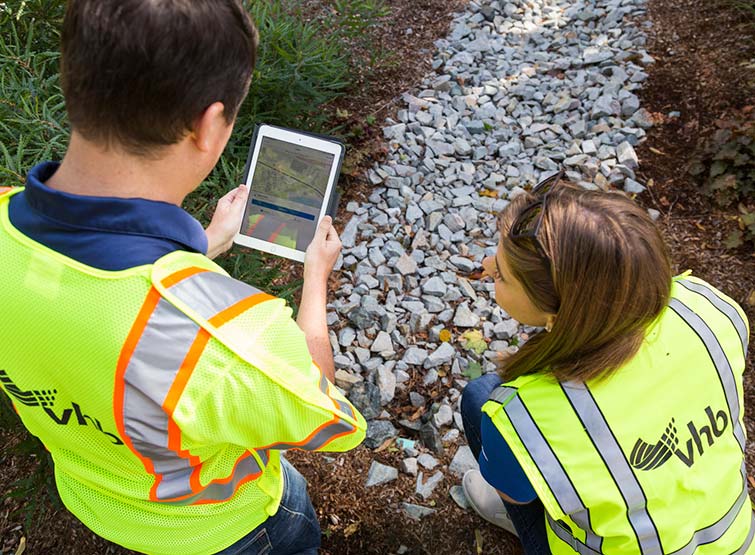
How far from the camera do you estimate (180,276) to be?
87 cm

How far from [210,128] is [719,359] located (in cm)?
130

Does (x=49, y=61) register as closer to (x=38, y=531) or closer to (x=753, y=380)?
(x=38, y=531)

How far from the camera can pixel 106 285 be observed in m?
0.83

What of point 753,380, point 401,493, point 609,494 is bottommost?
point 401,493

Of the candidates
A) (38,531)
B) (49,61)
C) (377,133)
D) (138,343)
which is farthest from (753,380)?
(49,61)

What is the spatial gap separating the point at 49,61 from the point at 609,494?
2811 millimetres

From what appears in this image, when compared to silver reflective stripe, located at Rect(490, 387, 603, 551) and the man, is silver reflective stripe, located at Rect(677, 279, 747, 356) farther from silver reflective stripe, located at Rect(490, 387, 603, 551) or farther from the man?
the man

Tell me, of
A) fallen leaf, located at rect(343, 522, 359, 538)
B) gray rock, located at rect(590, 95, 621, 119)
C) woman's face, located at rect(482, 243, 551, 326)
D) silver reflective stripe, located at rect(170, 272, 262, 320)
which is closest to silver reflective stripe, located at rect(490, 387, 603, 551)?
woman's face, located at rect(482, 243, 551, 326)

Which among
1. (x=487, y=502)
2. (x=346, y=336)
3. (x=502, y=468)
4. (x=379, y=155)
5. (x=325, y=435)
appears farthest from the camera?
(x=379, y=155)

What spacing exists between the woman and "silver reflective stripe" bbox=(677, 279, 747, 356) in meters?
0.02

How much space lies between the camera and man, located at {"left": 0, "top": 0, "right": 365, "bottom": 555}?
83 centimetres

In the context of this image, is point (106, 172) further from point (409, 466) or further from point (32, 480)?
point (409, 466)

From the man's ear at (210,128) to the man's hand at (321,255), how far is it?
0.70 meters

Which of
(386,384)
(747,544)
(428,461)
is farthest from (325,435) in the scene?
(386,384)
